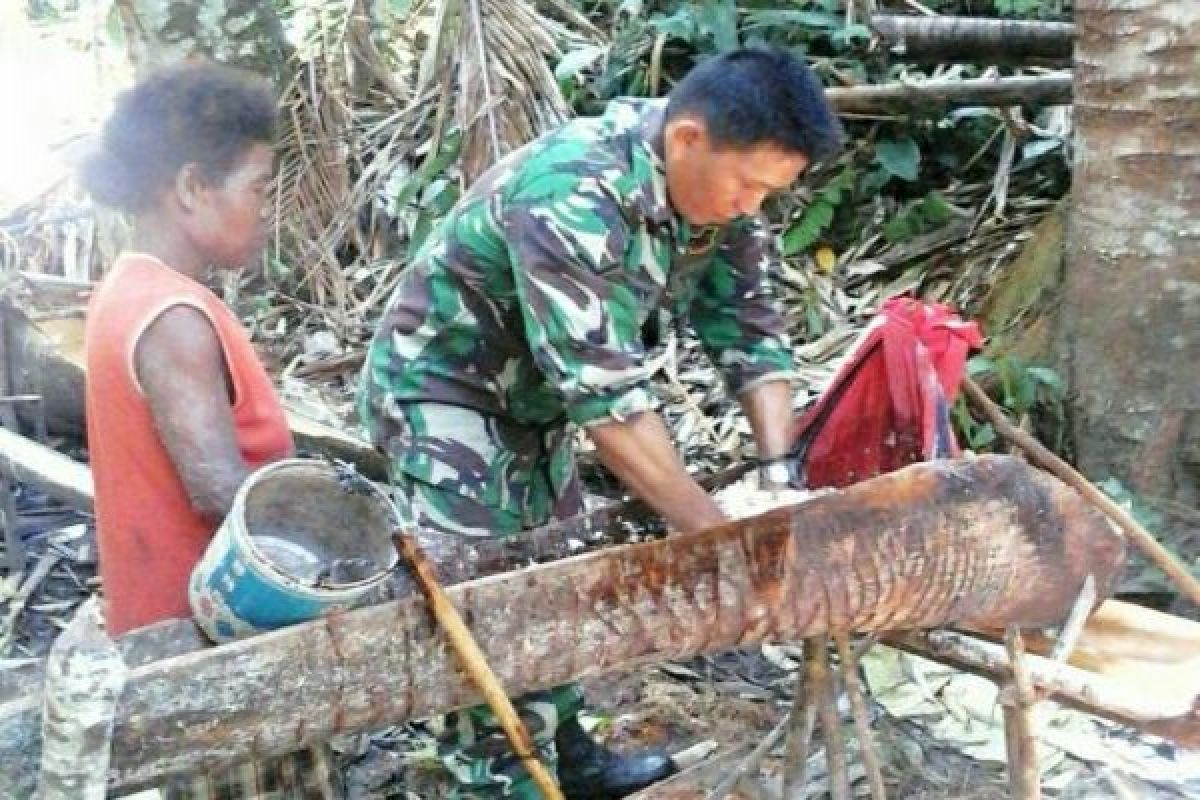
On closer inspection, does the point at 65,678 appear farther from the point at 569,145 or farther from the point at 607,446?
the point at 569,145

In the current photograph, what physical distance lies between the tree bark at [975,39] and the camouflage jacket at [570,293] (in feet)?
8.56

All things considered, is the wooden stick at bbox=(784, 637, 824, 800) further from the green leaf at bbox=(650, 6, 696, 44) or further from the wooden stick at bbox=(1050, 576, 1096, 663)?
the green leaf at bbox=(650, 6, 696, 44)

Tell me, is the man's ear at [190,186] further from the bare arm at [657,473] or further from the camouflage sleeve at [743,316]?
the camouflage sleeve at [743,316]

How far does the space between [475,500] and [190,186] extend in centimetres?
84

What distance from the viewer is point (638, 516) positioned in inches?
107

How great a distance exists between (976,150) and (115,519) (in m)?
3.97

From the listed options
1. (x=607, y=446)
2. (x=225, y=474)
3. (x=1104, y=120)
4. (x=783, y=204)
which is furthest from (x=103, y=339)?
(x=783, y=204)

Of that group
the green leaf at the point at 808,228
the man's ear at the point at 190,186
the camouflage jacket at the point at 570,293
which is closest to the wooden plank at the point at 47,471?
the camouflage jacket at the point at 570,293

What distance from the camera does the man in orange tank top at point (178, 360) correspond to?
7.06 feet

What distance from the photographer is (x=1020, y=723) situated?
225cm

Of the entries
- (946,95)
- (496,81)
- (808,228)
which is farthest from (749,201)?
(946,95)

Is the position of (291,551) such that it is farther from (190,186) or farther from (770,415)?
(770,415)

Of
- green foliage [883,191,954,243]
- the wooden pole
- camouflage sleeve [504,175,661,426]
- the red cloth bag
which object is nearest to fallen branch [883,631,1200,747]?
the wooden pole

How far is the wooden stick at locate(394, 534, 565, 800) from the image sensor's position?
1.91 metres
